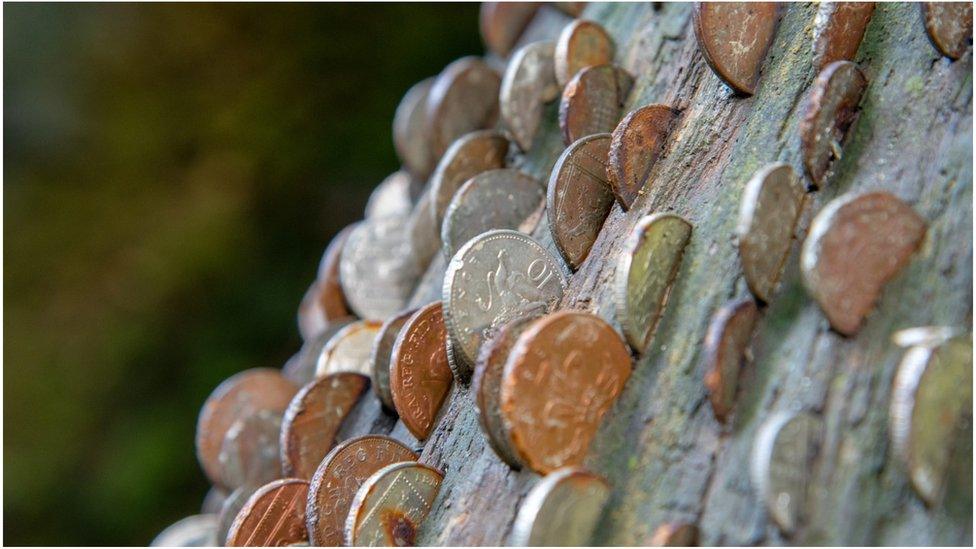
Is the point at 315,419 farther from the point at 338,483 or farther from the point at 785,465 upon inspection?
the point at 785,465

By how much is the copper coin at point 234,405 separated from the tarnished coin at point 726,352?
499 millimetres

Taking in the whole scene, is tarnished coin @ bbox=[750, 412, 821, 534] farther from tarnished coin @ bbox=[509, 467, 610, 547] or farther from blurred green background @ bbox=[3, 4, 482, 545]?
blurred green background @ bbox=[3, 4, 482, 545]

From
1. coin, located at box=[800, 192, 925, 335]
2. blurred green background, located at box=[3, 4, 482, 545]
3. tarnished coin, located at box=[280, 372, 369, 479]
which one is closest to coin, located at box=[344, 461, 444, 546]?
tarnished coin, located at box=[280, 372, 369, 479]

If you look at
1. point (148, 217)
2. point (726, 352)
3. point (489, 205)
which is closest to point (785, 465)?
point (726, 352)

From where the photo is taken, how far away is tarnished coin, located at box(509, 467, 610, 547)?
446 mm

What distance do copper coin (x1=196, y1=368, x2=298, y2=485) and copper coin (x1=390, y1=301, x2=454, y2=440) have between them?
11.2 inches

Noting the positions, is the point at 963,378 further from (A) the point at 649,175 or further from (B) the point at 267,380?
(B) the point at 267,380

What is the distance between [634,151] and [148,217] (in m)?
1.47

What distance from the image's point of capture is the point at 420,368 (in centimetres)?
61

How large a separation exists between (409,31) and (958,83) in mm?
1521

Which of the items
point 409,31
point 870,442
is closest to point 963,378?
point 870,442

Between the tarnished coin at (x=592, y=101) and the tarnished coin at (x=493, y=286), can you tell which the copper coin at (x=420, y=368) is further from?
the tarnished coin at (x=592, y=101)

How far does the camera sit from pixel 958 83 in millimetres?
511

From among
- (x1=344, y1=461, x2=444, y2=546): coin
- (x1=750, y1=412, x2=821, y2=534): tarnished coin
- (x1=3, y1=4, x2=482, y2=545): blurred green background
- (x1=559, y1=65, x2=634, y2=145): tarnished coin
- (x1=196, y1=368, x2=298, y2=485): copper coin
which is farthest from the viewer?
(x1=3, y1=4, x2=482, y2=545): blurred green background
